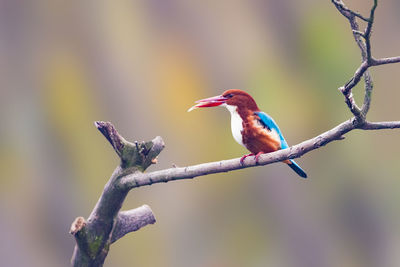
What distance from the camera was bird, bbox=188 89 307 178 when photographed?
208cm

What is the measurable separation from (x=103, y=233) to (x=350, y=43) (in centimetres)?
402

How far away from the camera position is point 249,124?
2119mm

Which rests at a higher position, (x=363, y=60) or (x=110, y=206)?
(x=363, y=60)

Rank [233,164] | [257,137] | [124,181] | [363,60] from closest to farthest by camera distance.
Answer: [363,60] → [233,164] → [124,181] → [257,137]

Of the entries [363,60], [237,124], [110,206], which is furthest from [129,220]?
[363,60]

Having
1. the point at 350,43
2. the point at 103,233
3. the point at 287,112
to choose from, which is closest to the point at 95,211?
the point at 103,233

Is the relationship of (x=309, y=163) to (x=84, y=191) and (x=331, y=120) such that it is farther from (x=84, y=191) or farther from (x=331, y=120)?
(x=84, y=191)

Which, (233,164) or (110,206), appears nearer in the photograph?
(233,164)

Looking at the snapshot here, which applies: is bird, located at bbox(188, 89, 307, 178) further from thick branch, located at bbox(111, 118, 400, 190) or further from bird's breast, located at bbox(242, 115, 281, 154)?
thick branch, located at bbox(111, 118, 400, 190)

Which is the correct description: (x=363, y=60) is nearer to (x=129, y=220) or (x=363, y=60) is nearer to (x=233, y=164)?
(x=233, y=164)

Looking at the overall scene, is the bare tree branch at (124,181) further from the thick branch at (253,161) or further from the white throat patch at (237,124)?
the white throat patch at (237,124)

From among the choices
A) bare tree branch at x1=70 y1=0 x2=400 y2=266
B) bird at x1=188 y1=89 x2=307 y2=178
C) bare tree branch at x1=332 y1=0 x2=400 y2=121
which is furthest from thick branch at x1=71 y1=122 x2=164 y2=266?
bare tree branch at x1=332 y1=0 x2=400 y2=121

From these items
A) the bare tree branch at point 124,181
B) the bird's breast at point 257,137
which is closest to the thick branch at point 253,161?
the bare tree branch at point 124,181

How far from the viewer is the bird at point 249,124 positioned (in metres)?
2.08
